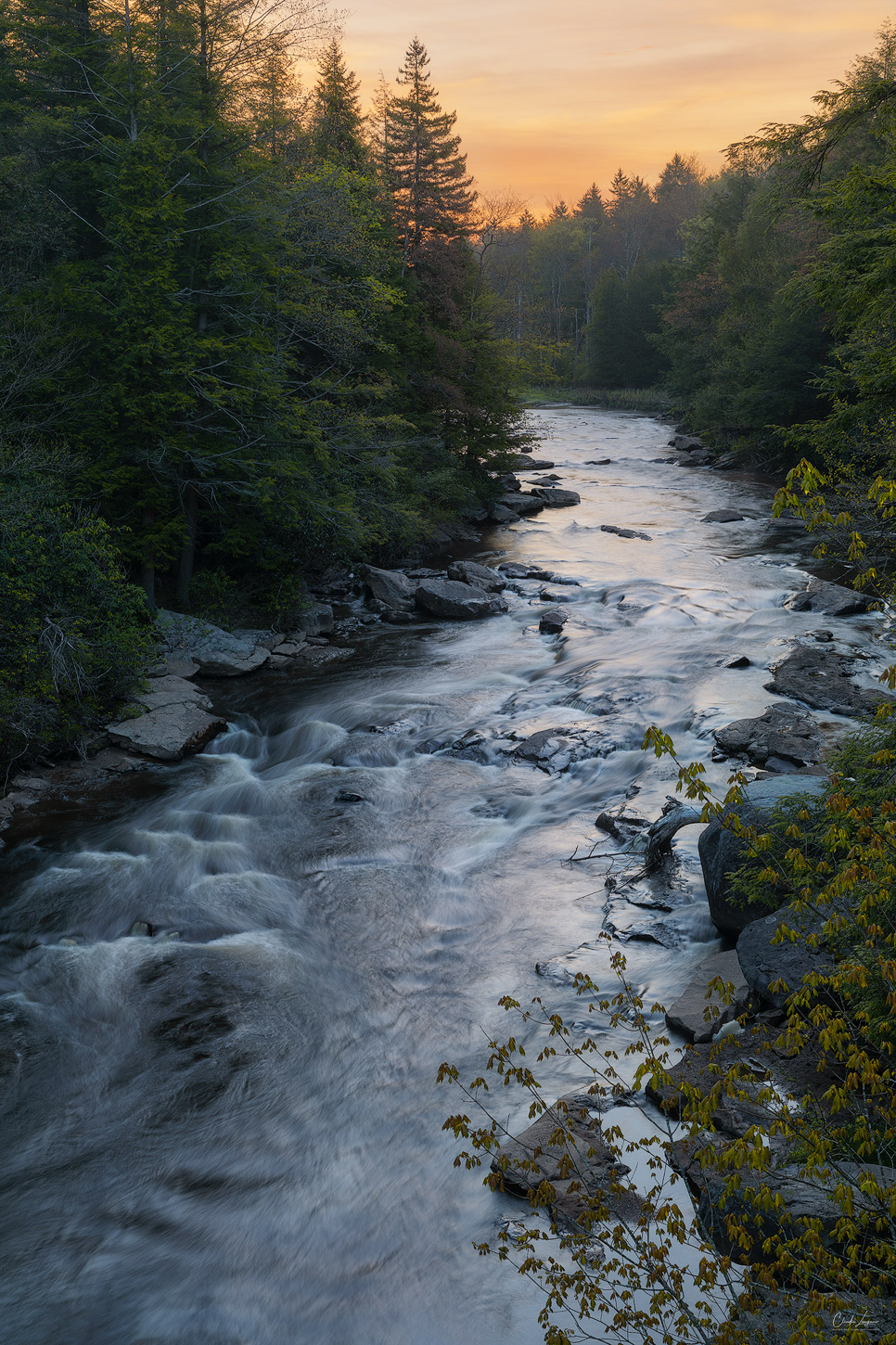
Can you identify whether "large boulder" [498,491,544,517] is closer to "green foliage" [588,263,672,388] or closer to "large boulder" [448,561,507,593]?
"large boulder" [448,561,507,593]

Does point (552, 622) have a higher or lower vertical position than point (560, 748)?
higher

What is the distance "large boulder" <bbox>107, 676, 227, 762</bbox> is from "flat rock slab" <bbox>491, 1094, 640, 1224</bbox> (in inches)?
335

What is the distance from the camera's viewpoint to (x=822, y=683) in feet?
44.5

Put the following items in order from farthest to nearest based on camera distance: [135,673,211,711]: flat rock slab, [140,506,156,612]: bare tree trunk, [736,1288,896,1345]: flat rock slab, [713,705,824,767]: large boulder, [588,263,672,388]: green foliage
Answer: [588,263,672,388]: green foliage, [140,506,156,612]: bare tree trunk, [135,673,211,711]: flat rock slab, [713,705,824,767]: large boulder, [736,1288,896,1345]: flat rock slab

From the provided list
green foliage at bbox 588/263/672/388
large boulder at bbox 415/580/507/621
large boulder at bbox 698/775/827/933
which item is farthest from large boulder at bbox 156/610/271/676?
green foliage at bbox 588/263/672/388

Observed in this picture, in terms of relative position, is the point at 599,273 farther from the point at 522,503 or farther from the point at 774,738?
the point at 774,738

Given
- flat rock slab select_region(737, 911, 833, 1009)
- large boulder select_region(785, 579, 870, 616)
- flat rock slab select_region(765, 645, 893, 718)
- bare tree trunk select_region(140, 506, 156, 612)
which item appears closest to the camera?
flat rock slab select_region(737, 911, 833, 1009)

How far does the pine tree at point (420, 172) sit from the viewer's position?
27906 mm

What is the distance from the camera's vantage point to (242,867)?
10602 mm

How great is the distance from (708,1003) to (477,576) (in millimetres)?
16057

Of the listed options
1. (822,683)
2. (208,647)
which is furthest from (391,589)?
(822,683)

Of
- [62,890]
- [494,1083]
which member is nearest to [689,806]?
[494,1083]

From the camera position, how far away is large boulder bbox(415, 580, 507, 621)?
20.0 m

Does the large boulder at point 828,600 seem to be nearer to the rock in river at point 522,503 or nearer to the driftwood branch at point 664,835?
the driftwood branch at point 664,835
